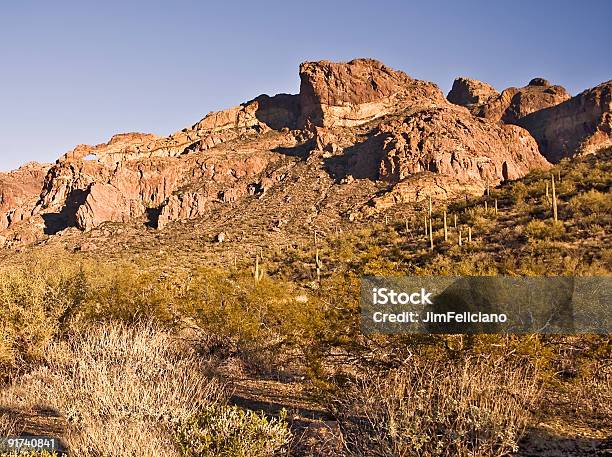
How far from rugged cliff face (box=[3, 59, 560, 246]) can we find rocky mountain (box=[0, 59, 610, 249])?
0.21 meters

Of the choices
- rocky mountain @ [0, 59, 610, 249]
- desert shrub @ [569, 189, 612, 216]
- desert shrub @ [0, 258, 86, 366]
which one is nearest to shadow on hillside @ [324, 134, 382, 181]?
rocky mountain @ [0, 59, 610, 249]

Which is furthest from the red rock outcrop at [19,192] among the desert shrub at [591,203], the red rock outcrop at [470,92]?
the red rock outcrop at [470,92]

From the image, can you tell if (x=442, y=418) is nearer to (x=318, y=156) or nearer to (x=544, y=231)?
(x=544, y=231)

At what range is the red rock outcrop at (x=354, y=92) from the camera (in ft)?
253

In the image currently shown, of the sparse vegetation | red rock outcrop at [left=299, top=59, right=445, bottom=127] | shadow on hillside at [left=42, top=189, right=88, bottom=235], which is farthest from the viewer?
red rock outcrop at [left=299, top=59, right=445, bottom=127]

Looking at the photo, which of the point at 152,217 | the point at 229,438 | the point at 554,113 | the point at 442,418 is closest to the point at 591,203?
the point at 442,418

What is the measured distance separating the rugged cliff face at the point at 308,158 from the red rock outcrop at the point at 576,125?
18.1 ft

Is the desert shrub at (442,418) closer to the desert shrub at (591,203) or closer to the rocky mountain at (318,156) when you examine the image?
the desert shrub at (591,203)

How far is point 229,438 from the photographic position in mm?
4961

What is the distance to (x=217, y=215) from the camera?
181 feet

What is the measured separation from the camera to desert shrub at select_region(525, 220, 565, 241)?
763 inches

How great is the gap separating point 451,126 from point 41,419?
6035cm

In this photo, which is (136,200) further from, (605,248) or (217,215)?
(605,248)

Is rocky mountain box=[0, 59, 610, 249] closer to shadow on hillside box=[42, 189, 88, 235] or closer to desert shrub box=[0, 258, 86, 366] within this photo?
shadow on hillside box=[42, 189, 88, 235]
